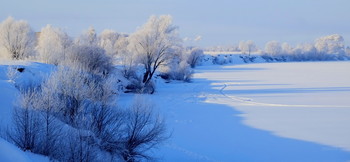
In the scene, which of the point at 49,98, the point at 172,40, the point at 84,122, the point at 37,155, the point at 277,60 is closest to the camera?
the point at 37,155

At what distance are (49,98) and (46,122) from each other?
2.53 ft

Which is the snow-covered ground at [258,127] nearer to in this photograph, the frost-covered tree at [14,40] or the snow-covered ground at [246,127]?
the snow-covered ground at [246,127]

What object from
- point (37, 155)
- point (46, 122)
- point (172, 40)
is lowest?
point (37, 155)

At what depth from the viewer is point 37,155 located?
746 cm

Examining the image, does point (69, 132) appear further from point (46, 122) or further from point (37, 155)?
point (37, 155)

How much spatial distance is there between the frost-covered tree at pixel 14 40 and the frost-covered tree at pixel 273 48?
97.1m

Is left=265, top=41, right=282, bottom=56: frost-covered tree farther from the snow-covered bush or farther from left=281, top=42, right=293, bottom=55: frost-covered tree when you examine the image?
the snow-covered bush

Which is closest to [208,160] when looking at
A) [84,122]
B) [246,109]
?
[84,122]

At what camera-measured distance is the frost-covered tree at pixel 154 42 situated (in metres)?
29.7

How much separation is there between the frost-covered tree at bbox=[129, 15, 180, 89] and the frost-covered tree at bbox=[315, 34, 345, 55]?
346ft

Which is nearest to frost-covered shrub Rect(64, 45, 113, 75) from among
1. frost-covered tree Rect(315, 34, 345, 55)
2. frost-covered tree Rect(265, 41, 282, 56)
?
frost-covered tree Rect(265, 41, 282, 56)

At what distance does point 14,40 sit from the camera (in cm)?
3122

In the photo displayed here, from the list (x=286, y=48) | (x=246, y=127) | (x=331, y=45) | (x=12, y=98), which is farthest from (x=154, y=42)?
(x=331, y=45)

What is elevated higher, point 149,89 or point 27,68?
point 27,68
